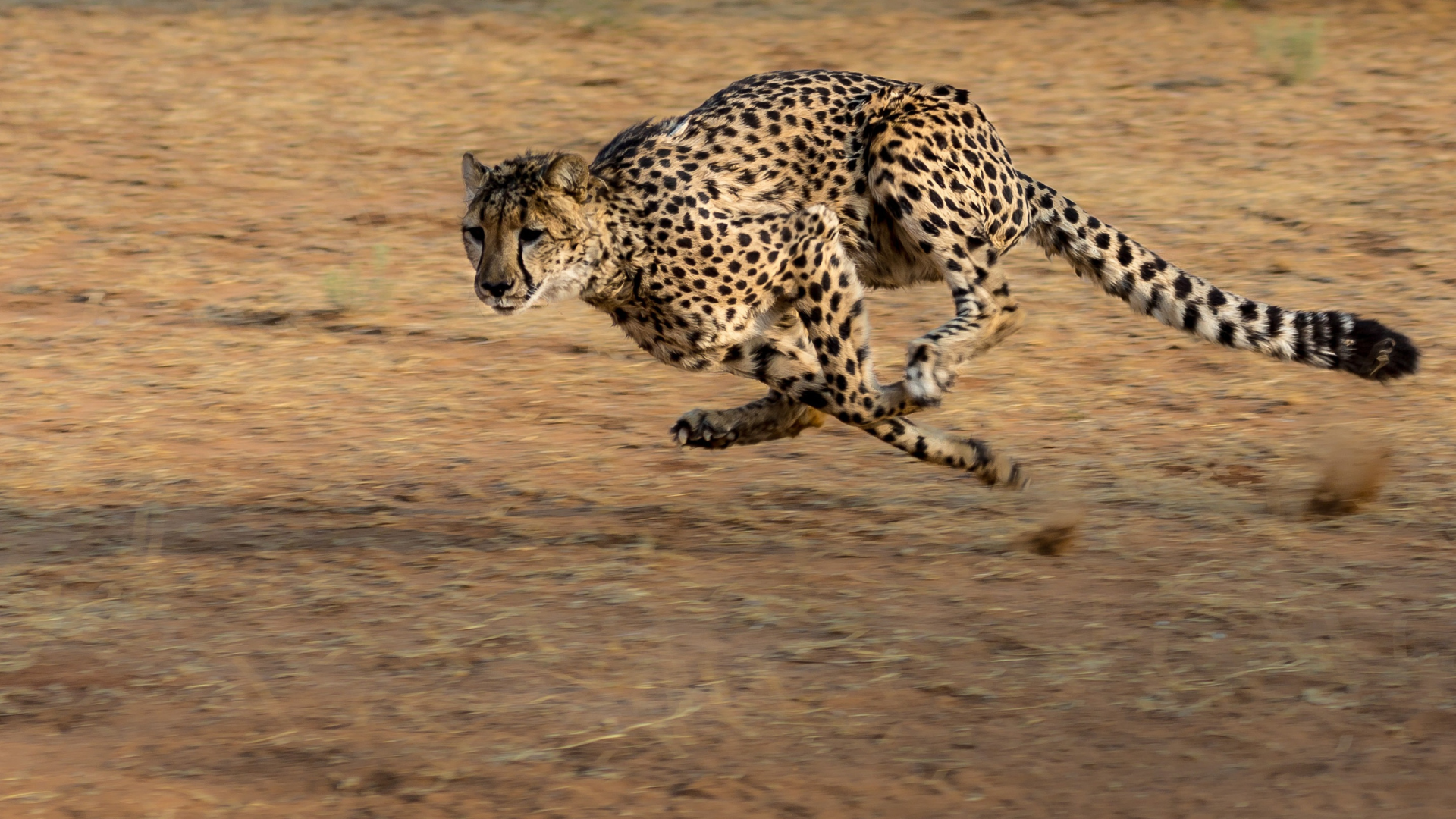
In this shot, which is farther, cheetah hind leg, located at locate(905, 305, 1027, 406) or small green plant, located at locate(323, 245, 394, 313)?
small green plant, located at locate(323, 245, 394, 313)

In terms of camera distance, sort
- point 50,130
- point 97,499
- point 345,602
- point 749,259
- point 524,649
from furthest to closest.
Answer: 1. point 50,130
2. point 97,499
3. point 749,259
4. point 345,602
5. point 524,649

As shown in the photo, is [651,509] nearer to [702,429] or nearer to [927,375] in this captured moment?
[702,429]

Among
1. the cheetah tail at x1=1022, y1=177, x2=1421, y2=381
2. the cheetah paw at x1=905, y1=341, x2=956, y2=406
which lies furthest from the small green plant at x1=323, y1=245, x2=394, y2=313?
the cheetah paw at x1=905, y1=341, x2=956, y2=406

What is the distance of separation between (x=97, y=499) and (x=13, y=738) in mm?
1908

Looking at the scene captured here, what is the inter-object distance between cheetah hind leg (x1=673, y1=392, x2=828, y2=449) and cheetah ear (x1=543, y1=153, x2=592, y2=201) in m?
0.92

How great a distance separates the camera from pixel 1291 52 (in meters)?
11.5

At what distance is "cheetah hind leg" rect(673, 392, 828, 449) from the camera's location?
5.94 metres

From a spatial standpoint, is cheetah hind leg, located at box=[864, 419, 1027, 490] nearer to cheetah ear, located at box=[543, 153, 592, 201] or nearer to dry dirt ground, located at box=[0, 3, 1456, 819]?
dry dirt ground, located at box=[0, 3, 1456, 819]

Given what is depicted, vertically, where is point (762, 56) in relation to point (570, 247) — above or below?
above

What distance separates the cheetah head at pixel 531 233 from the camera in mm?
5203

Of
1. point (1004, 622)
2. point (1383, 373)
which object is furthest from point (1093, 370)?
point (1004, 622)

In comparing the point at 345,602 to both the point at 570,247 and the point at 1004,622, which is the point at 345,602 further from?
the point at 1004,622

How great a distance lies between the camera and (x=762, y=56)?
11.9 metres

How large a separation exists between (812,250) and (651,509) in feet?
3.41
